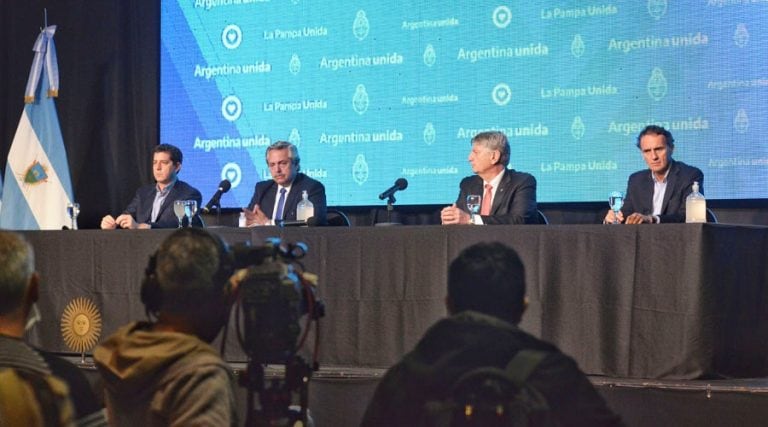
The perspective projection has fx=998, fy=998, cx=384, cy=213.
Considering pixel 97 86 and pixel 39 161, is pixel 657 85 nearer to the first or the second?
pixel 97 86

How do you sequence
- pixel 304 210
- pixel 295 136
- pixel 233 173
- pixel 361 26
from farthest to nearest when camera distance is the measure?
pixel 233 173, pixel 295 136, pixel 361 26, pixel 304 210

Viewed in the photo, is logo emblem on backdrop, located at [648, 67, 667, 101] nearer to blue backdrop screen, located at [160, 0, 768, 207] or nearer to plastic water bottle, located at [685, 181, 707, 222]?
blue backdrop screen, located at [160, 0, 768, 207]

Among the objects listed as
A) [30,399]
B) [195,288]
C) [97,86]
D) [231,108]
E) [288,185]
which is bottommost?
[30,399]

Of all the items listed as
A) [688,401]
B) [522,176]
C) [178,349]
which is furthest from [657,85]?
[178,349]

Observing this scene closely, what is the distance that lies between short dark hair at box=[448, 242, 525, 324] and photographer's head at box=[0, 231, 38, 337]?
0.83 m

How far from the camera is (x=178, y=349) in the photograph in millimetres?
1839

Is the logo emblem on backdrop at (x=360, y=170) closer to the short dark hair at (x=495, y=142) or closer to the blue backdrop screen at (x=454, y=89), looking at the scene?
the blue backdrop screen at (x=454, y=89)

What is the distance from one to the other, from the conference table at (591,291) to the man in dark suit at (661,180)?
131 cm

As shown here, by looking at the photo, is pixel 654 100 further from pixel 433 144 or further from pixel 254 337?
pixel 254 337

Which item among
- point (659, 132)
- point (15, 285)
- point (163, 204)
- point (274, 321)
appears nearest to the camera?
point (274, 321)

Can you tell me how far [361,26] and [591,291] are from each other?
125 inches

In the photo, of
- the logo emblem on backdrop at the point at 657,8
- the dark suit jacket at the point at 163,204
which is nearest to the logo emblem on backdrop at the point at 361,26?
the dark suit jacket at the point at 163,204

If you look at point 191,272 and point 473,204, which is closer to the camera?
point 191,272

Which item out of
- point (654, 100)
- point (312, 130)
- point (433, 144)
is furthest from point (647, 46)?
point (312, 130)
